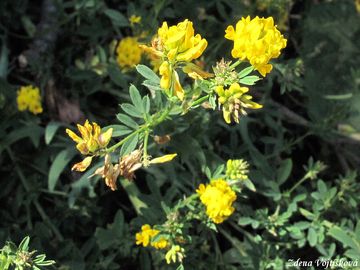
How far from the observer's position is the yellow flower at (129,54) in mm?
2477

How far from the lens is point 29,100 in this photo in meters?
2.43

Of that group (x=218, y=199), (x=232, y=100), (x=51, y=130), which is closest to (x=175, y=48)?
(x=232, y=100)

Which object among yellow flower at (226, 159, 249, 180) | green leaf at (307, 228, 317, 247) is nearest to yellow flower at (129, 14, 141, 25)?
yellow flower at (226, 159, 249, 180)

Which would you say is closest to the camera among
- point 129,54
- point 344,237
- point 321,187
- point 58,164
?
point 344,237

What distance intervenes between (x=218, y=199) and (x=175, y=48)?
0.65 m

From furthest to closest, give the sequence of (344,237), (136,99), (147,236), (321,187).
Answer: (321,187), (344,237), (147,236), (136,99)

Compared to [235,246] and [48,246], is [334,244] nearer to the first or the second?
[235,246]

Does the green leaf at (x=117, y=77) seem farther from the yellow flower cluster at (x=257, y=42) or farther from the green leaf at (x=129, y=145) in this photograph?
the yellow flower cluster at (x=257, y=42)

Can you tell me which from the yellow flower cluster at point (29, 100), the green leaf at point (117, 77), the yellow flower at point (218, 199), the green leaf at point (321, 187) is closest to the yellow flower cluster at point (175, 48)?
the yellow flower at point (218, 199)

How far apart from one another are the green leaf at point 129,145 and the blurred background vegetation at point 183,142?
546mm

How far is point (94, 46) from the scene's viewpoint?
2.88 m

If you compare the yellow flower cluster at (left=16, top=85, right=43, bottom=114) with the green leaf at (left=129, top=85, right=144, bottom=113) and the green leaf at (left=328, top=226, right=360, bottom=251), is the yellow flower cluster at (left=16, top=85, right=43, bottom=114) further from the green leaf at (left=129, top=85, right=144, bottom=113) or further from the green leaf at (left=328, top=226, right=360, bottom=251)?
the green leaf at (left=328, top=226, right=360, bottom=251)

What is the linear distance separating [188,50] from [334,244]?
1147 millimetres

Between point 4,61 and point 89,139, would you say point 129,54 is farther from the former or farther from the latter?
point 89,139
